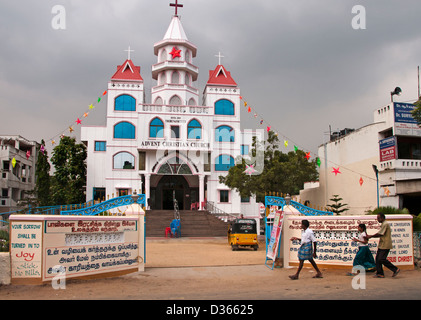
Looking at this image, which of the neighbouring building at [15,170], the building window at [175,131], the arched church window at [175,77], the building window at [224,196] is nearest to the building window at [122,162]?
the building window at [175,131]

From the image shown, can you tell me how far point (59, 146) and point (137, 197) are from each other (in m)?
25.1

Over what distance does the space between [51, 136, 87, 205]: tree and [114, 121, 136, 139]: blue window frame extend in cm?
388

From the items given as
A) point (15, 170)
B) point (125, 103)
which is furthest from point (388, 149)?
point (15, 170)

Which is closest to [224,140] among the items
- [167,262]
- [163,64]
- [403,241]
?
[163,64]

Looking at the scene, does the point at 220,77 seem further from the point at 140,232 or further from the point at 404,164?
the point at 140,232

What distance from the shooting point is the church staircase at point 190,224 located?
26125mm

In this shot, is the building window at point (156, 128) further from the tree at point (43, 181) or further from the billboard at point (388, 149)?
the billboard at point (388, 149)

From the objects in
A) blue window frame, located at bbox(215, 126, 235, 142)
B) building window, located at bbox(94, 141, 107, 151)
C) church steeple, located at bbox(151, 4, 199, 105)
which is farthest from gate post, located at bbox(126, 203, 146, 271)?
church steeple, located at bbox(151, 4, 199, 105)

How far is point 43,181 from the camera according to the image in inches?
1246

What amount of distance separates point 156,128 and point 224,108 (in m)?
6.79

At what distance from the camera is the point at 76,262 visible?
29.2ft

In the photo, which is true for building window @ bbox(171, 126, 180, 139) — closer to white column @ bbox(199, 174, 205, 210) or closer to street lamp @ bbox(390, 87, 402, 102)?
white column @ bbox(199, 174, 205, 210)

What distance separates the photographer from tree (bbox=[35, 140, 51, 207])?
31312 mm
